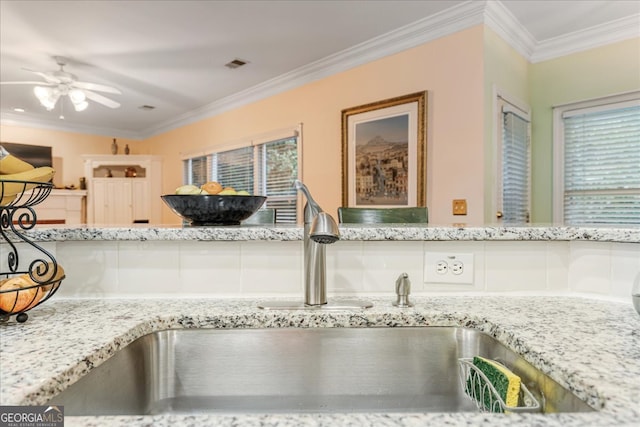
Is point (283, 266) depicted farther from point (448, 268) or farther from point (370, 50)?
point (370, 50)

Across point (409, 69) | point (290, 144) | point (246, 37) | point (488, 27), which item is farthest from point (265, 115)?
point (488, 27)

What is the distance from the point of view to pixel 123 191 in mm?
6074

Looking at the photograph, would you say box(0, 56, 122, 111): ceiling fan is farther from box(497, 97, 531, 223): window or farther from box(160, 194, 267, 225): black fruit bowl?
box(497, 97, 531, 223): window

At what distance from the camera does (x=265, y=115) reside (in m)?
4.29

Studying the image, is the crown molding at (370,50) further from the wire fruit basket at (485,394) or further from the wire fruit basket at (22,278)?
the wire fruit basket at (22,278)

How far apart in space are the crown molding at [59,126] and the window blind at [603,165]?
20.2 ft

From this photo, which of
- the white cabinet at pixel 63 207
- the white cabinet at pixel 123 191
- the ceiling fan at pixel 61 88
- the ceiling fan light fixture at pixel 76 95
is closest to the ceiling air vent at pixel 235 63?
the ceiling fan at pixel 61 88

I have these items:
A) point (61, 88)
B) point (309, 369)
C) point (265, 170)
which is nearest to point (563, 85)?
point (265, 170)

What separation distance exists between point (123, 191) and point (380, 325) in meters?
6.25

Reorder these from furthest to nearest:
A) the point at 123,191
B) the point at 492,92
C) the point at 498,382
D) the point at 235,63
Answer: the point at 123,191 → the point at 235,63 → the point at 492,92 → the point at 498,382

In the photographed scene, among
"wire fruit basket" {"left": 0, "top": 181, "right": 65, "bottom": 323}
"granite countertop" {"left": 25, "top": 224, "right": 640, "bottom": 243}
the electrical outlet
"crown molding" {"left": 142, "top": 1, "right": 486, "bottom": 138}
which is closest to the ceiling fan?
"crown molding" {"left": 142, "top": 1, "right": 486, "bottom": 138}

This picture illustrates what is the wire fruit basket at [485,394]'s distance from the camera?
515mm

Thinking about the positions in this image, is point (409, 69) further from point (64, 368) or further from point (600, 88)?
point (64, 368)

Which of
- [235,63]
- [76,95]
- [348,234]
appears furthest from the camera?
[235,63]
